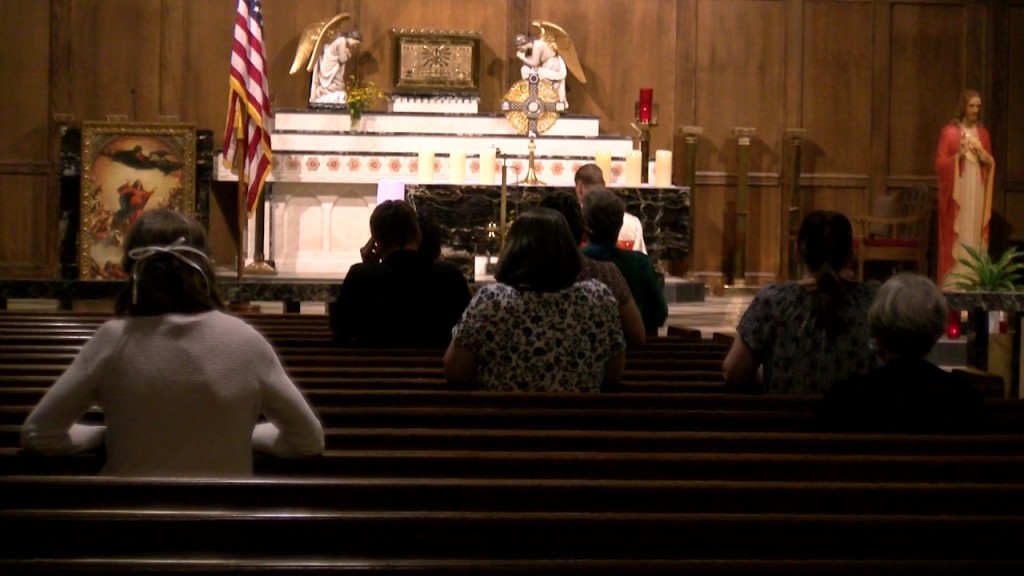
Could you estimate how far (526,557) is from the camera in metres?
2.15

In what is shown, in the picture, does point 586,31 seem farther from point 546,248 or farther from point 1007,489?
point 1007,489

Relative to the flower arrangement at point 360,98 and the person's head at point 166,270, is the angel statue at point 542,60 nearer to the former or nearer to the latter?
the flower arrangement at point 360,98

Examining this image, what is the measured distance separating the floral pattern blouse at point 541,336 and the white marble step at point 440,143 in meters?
8.02

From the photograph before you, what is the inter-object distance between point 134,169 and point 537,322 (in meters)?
7.86

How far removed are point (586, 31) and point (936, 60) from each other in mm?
3350

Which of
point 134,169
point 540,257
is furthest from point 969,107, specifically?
point 540,257

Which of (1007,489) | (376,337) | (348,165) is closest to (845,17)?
(348,165)

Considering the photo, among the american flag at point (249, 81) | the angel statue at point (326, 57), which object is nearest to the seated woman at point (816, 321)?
the american flag at point (249, 81)

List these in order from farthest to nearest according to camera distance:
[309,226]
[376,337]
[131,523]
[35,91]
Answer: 1. [35,91]
2. [309,226]
3. [376,337]
4. [131,523]

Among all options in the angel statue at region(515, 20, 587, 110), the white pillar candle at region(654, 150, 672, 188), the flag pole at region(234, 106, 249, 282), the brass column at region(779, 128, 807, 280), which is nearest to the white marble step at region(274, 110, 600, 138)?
the angel statue at region(515, 20, 587, 110)

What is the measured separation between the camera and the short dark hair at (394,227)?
4695 mm

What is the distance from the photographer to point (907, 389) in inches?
122

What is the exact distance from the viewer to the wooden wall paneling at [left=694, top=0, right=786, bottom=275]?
13039mm

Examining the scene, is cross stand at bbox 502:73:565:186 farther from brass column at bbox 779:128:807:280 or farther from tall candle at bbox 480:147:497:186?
brass column at bbox 779:128:807:280
